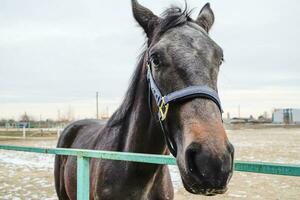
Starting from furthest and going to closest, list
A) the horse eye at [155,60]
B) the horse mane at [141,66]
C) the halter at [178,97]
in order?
1. the horse mane at [141,66]
2. the horse eye at [155,60]
3. the halter at [178,97]

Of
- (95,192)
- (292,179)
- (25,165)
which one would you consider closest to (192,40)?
(95,192)

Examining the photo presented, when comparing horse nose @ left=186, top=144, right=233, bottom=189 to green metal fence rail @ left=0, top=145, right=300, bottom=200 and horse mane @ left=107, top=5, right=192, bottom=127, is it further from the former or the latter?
horse mane @ left=107, top=5, right=192, bottom=127

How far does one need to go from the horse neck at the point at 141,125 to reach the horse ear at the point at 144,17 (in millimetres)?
304

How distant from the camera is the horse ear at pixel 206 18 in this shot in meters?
2.51

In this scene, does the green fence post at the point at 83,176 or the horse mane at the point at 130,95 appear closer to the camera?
the green fence post at the point at 83,176

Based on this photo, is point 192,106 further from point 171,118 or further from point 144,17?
point 144,17

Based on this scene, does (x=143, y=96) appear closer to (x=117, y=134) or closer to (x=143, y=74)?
(x=143, y=74)

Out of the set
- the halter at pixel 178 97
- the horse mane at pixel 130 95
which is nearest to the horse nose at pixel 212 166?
the halter at pixel 178 97

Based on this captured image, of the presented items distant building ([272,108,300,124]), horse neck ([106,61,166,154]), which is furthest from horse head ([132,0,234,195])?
distant building ([272,108,300,124])

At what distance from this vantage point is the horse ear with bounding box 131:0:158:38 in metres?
2.50

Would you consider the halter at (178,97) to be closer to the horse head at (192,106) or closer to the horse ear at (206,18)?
the horse head at (192,106)

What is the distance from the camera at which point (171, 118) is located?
190 cm

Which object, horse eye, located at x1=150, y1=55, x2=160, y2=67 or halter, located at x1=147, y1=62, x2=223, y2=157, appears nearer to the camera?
halter, located at x1=147, y1=62, x2=223, y2=157

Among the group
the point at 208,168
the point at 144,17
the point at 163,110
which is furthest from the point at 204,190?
the point at 144,17
